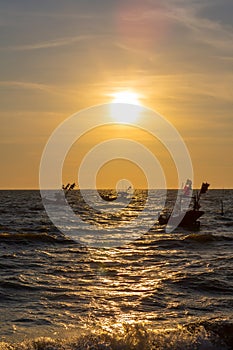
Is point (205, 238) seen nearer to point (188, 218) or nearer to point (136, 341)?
point (188, 218)

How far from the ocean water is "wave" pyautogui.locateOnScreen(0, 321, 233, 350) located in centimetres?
3

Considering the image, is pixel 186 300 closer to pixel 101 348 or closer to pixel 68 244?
pixel 101 348

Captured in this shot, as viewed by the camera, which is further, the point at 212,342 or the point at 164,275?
the point at 164,275

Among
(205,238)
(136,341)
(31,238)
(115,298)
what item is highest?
(31,238)

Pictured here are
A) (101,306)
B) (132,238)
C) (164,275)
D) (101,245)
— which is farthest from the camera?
(132,238)

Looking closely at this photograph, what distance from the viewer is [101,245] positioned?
42.8 meters

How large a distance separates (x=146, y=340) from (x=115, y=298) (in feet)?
21.8

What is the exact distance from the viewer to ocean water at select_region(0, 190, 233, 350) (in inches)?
614

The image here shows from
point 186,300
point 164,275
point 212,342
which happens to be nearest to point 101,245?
point 164,275

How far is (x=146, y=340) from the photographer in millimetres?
15500

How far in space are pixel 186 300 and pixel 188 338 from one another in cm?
656

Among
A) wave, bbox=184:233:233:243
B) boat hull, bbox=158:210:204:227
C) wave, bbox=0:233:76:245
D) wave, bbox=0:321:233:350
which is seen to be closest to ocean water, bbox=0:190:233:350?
wave, bbox=0:321:233:350

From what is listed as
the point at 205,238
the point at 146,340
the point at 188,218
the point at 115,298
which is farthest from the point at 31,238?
the point at 146,340

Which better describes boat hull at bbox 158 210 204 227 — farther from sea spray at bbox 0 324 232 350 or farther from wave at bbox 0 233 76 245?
sea spray at bbox 0 324 232 350
